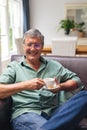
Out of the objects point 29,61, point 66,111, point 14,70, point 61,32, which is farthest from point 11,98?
point 61,32

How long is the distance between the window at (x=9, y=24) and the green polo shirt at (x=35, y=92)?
342cm

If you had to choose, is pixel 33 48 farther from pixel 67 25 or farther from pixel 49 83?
pixel 67 25

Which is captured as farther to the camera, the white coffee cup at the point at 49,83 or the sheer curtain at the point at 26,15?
the sheer curtain at the point at 26,15

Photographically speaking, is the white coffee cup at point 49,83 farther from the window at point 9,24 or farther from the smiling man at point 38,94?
the window at point 9,24

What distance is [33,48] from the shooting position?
1.92m

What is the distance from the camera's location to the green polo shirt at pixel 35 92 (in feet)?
5.80

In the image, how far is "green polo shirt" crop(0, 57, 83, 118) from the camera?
1.77 meters

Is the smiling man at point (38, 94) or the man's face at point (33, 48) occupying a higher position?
the man's face at point (33, 48)

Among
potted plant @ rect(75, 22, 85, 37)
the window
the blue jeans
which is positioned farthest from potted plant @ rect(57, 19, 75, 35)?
the blue jeans

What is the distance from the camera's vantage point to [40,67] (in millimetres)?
1940

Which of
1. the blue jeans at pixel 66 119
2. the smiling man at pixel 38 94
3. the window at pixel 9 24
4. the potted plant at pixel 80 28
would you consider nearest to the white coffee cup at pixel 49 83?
the smiling man at pixel 38 94

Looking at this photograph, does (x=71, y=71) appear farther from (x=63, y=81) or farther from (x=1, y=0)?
(x=1, y=0)

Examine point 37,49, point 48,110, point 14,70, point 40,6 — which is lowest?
point 48,110

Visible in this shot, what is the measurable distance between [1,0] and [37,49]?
11.9 feet
